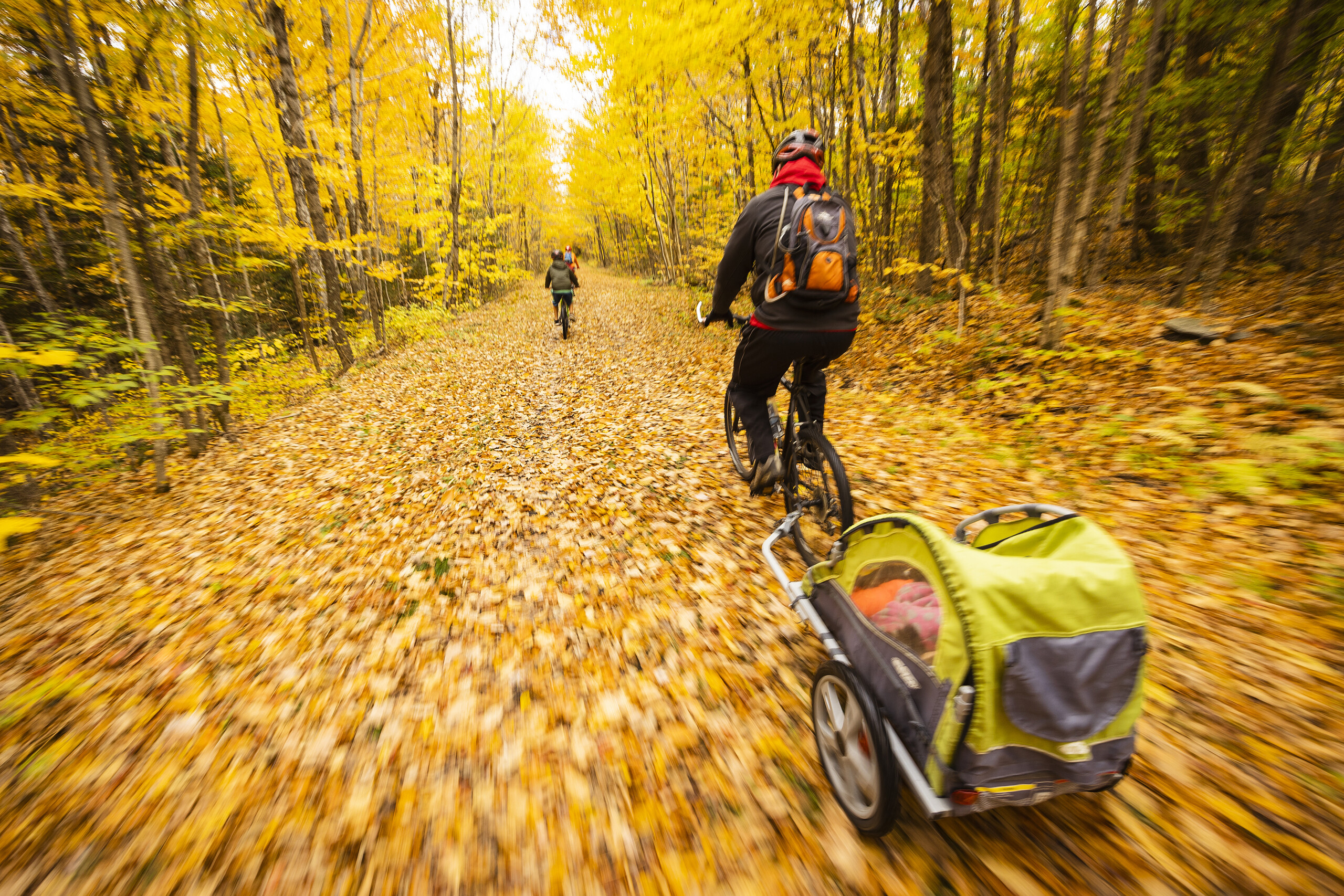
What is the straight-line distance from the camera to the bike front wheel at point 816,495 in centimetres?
346

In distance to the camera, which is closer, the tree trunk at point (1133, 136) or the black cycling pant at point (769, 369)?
the black cycling pant at point (769, 369)

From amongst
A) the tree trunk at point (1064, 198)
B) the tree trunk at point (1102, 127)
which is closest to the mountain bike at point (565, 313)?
the tree trunk at point (1064, 198)

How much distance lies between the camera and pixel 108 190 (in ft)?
18.1

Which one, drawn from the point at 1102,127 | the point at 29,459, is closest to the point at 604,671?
the point at 29,459

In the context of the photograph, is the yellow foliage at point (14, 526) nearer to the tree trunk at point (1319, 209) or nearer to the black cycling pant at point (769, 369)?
the black cycling pant at point (769, 369)

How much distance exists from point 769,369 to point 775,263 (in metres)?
0.92

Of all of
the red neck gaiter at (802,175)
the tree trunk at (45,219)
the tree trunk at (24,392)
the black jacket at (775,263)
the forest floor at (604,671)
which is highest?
the tree trunk at (45,219)

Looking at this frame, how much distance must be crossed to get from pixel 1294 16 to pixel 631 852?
454 inches

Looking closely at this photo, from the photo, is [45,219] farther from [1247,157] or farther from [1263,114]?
[1247,157]

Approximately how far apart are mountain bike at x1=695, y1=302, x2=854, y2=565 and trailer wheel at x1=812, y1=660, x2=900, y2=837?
1297mm

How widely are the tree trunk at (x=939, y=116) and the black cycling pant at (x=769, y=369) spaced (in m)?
6.79

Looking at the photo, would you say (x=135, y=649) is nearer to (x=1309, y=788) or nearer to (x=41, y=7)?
(x=1309, y=788)

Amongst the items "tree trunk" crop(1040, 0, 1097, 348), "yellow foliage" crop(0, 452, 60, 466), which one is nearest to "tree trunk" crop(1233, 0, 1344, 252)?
"tree trunk" crop(1040, 0, 1097, 348)

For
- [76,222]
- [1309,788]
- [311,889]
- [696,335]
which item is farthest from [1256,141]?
[76,222]
